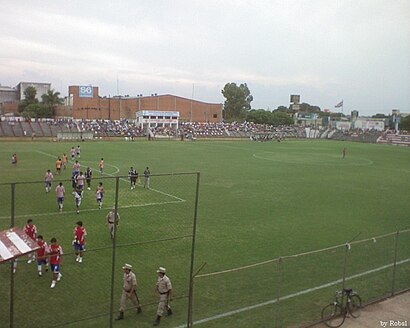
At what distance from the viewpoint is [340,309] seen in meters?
10.4

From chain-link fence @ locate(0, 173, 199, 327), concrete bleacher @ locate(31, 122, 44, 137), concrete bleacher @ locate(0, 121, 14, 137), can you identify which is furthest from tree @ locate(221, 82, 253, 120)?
chain-link fence @ locate(0, 173, 199, 327)

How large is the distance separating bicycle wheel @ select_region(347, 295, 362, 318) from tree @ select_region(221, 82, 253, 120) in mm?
127289

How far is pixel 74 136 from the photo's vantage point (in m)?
69.2

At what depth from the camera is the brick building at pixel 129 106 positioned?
99.8 meters

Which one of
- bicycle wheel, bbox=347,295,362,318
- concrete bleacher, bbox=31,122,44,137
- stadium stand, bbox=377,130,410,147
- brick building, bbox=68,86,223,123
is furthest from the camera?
brick building, bbox=68,86,223,123

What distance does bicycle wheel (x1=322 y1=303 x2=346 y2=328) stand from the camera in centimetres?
1003

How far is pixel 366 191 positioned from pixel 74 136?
51.5 metres

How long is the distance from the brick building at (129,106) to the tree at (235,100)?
25610 mm

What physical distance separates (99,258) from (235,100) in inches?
4995

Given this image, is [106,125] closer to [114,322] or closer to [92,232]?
[92,232]

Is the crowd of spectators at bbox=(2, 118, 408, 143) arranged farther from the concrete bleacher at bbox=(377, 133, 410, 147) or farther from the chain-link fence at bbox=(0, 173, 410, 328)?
the chain-link fence at bbox=(0, 173, 410, 328)

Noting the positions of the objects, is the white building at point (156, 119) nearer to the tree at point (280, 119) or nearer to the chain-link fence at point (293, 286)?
the tree at point (280, 119)

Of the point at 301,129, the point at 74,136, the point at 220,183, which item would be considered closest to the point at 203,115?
the point at 301,129

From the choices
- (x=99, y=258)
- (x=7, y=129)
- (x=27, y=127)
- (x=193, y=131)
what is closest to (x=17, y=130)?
(x=7, y=129)
